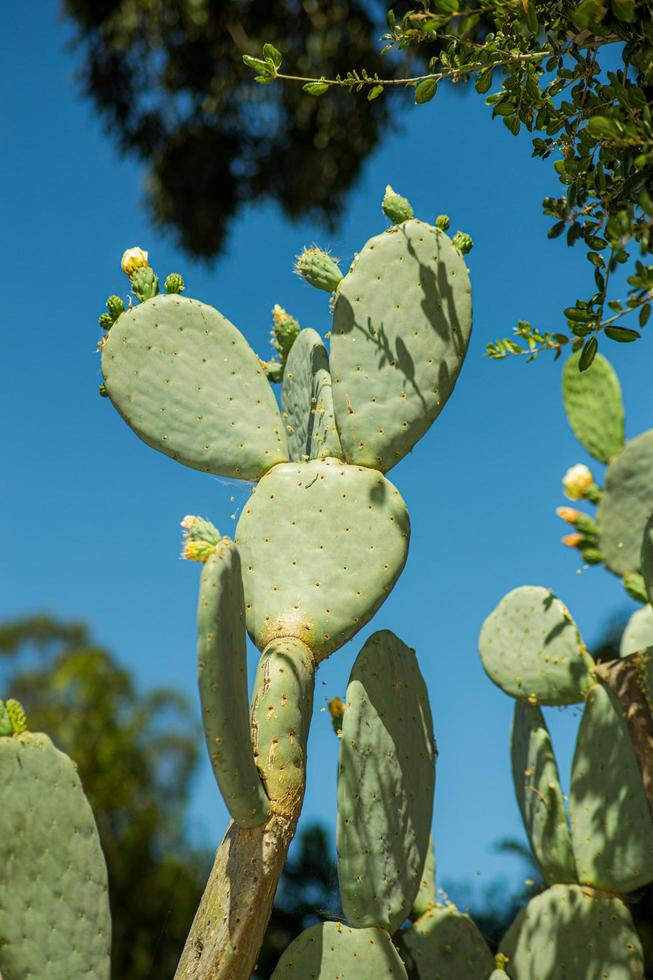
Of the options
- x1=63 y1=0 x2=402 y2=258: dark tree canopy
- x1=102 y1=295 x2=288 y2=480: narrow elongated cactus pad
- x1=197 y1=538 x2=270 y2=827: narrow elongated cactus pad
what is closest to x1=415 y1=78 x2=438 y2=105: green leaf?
x1=102 y1=295 x2=288 y2=480: narrow elongated cactus pad

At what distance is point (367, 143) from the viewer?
28.0ft

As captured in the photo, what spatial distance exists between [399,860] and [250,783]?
0.55 metres

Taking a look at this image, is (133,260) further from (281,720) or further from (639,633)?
(639,633)

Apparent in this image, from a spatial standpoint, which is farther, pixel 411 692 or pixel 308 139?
pixel 308 139

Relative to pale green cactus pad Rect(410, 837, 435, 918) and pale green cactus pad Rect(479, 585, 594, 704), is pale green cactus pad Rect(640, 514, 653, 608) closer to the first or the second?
pale green cactus pad Rect(479, 585, 594, 704)

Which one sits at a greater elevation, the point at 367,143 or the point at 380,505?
the point at 367,143

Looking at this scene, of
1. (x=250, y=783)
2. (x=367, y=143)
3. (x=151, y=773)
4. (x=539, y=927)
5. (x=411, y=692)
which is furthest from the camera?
(x=367, y=143)

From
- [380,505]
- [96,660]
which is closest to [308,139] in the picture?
[96,660]

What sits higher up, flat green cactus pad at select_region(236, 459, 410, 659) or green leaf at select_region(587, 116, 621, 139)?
green leaf at select_region(587, 116, 621, 139)

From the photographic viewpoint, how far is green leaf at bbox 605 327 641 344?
198 centimetres

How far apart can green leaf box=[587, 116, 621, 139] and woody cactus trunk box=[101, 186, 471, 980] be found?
780mm

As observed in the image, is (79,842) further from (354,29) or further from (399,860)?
(354,29)

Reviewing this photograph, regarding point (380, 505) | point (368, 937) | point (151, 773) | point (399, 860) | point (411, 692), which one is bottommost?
point (368, 937)

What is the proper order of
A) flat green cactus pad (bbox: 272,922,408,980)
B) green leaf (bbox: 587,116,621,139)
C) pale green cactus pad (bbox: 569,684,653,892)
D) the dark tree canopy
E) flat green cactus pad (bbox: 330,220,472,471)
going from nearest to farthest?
green leaf (bbox: 587,116,621,139), flat green cactus pad (bbox: 272,922,408,980), flat green cactus pad (bbox: 330,220,472,471), pale green cactus pad (bbox: 569,684,653,892), the dark tree canopy
